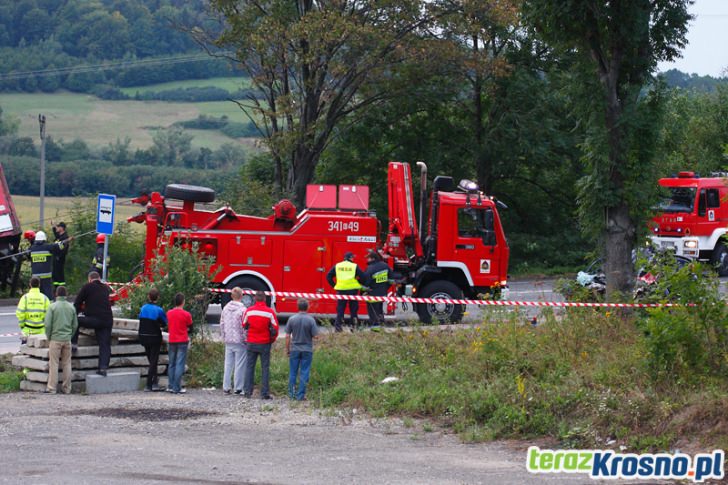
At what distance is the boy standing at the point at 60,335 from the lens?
14.6 meters

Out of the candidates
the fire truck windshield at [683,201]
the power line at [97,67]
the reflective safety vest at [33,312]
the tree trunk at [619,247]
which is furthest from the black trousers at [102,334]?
the power line at [97,67]

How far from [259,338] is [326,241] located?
6.40 meters

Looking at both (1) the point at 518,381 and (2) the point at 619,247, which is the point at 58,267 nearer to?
(2) the point at 619,247

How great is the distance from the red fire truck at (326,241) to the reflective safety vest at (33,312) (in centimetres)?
466

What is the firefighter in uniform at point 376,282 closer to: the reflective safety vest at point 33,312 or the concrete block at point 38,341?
the reflective safety vest at point 33,312

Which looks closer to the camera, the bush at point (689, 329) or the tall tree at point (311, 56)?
the bush at point (689, 329)

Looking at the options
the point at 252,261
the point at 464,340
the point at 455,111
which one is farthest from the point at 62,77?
the point at 464,340

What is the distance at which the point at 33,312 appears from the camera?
16.1 meters

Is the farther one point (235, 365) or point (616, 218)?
point (616, 218)

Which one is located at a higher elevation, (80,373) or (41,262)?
(41,262)

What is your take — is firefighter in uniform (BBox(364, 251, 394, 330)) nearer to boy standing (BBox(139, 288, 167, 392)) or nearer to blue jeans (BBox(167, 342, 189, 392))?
→ blue jeans (BBox(167, 342, 189, 392))

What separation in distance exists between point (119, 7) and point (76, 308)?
104 meters

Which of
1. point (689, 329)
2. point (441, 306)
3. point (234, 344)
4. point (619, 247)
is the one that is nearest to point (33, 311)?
point (234, 344)

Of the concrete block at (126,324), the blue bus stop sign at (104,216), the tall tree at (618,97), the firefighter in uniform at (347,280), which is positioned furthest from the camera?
the blue bus stop sign at (104,216)
